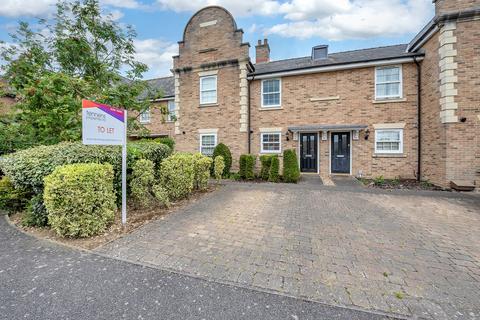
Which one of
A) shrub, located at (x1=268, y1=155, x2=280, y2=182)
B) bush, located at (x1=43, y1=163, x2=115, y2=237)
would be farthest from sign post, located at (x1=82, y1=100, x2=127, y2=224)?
shrub, located at (x1=268, y1=155, x2=280, y2=182)

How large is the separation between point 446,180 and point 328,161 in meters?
4.51

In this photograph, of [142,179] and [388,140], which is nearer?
[142,179]

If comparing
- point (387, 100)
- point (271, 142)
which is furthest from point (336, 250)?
point (387, 100)

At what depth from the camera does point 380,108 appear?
34.0 ft

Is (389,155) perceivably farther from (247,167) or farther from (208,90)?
(208,90)

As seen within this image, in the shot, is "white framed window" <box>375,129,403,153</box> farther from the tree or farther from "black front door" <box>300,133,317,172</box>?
the tree

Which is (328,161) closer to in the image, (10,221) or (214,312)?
(214,312)

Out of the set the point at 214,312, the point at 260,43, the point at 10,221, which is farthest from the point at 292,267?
the point at 260,43

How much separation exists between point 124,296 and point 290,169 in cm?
846

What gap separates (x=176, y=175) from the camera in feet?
20.3

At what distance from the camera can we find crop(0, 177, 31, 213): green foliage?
17.3 ft

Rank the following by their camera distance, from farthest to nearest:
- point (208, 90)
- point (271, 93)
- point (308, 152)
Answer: point (208, 90)
point (271, 93)
point (308, 152)

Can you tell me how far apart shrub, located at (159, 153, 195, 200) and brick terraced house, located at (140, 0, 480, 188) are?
Result: 12.7 ft

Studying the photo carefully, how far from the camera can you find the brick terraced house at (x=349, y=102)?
8.05 metres
